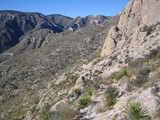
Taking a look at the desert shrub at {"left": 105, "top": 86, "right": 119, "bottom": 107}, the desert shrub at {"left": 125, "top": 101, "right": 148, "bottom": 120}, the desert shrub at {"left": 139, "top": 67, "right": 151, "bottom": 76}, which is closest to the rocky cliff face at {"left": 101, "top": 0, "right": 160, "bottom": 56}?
the desert shrub at {"left": 139, "top": 67, "right": 151, "bottom": 76}

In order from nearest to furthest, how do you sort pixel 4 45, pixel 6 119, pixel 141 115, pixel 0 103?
pixel 141 115, pixel 6 119, pixel 0 103, pixel 4 45

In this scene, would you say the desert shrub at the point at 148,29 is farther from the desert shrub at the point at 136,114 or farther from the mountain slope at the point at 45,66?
the mountain slope at the point at 45,66

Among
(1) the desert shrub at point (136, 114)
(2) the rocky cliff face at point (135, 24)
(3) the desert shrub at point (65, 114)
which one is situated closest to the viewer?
(1) the desert shrub at point (136, 114)

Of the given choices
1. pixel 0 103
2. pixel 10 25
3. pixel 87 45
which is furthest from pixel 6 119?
pixel 10 25

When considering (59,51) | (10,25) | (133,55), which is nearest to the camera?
(133,55)

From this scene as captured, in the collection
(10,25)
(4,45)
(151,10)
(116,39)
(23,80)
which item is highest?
(10,25)

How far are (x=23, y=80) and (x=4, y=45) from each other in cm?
11930

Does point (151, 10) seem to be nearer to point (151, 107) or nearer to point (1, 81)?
point (151, 107)

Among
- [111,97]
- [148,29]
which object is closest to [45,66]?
[148,29]

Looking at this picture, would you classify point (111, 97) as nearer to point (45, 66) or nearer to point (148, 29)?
point (148, 29)

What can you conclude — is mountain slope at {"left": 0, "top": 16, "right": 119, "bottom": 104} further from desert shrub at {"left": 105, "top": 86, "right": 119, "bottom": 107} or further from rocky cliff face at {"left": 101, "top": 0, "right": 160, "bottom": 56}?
desert shrub at {"left": 105, "top": 86, "right": 119, "bottom": 107}

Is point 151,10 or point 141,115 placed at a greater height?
point 151,10

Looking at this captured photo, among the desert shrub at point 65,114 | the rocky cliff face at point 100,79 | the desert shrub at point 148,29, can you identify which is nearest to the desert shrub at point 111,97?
the rocky cliff face at point 100,79

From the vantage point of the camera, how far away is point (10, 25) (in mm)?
194125
